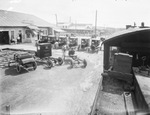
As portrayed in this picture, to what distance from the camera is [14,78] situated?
11086mm

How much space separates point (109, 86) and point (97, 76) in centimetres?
436

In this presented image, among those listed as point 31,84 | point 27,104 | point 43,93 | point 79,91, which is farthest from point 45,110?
point 31,84

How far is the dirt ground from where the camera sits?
7047 mm

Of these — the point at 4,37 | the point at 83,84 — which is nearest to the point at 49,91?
the point at 83,84

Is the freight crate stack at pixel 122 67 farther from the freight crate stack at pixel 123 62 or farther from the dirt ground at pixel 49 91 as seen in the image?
the dirt ground at pixel 49 91

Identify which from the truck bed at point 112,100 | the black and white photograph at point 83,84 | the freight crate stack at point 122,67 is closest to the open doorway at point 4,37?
the black and white photograph at point 83,84

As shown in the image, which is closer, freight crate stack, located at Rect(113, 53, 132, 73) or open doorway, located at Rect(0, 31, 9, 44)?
freight crate stack, located at Rect(113, 53, 132, 73)

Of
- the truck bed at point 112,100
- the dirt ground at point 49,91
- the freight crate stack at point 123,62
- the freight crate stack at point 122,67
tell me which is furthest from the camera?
the freight crate stack at point 123,62

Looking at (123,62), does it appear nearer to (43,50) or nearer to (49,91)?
(49,91)

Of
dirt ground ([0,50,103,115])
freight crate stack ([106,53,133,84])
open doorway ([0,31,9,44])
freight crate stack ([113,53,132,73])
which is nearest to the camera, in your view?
dirt ground ([0,50,103,115])

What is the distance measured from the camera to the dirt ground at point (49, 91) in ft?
23.1

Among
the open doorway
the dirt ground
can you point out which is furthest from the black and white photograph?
the open doorway

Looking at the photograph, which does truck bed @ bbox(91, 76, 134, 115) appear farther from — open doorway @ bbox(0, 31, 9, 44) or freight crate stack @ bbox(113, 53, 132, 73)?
open doorway @ bbox(0, 31, 9, 44)

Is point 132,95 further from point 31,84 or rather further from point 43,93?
point 31,84
